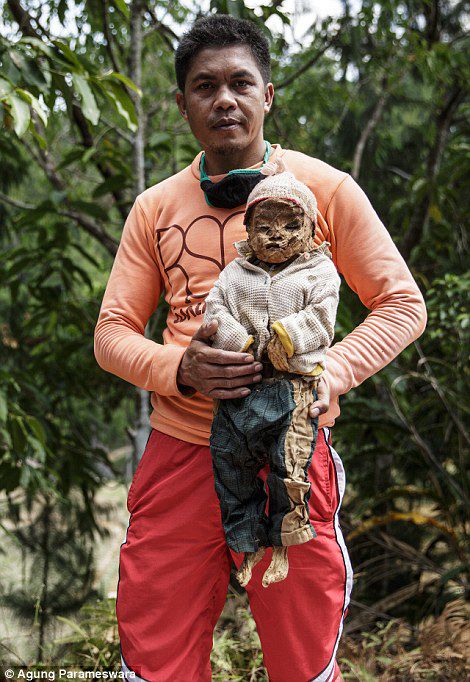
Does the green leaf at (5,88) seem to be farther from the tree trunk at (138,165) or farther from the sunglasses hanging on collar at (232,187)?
the tree trunk at (138,165)

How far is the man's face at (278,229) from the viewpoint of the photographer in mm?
1369

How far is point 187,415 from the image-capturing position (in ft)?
5.33

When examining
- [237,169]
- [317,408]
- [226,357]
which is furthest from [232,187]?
[317,408]

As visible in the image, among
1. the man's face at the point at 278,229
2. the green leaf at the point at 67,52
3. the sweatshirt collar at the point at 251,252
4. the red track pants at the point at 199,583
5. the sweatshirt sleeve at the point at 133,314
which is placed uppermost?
the green leaf at the point at 67,52

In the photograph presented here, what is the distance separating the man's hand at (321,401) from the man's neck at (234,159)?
0.58 m

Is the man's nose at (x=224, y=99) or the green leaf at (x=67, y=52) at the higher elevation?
the green leaf at (x=67, y=52)

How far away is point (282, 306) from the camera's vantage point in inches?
53.7

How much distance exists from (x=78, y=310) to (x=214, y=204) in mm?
1942

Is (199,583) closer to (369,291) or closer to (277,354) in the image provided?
(277,354)

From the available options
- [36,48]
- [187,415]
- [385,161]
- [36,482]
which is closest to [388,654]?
[36,482]

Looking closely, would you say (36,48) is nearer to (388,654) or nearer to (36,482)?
(36,482)

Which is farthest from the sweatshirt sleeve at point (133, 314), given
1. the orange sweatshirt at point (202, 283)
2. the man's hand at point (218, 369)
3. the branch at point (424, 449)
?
the branch at point (424, 449)

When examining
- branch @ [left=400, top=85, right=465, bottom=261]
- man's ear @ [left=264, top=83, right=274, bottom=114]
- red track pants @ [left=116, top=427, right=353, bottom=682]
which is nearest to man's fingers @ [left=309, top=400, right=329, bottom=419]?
red track pants @ [left=116, top=427, right=353, bottom=682]

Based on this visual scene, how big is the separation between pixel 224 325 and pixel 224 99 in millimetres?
545
